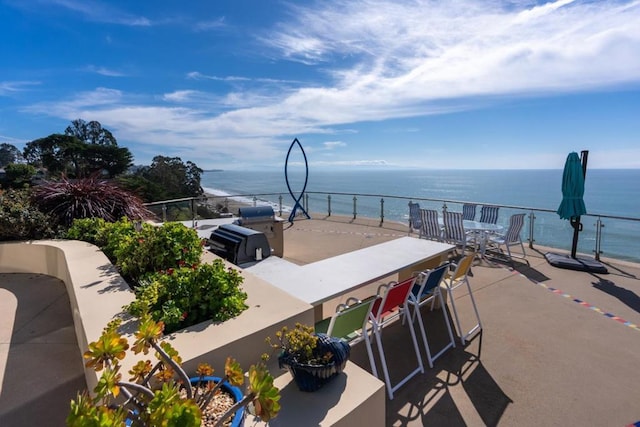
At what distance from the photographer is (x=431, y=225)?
247 inches

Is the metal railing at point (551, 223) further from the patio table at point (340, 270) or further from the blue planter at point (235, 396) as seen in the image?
the blue planter at point (235, 396)

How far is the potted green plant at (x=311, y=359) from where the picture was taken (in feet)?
4.52

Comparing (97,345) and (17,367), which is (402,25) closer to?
(97,345)

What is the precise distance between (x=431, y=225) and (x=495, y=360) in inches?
151

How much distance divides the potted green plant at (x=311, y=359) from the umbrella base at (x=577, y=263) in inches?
207

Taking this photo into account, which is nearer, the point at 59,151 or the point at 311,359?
the point at 311,359

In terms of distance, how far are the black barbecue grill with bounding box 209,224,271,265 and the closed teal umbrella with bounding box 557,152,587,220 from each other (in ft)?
17.3

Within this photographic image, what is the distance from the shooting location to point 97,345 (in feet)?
2.92

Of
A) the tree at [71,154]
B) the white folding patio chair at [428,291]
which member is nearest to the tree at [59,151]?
the tree at [71,154]

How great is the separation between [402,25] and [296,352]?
196 inches

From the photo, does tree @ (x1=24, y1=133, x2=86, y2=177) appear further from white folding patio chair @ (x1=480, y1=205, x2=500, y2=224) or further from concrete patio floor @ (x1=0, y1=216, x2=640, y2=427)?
white folding patio chair @ (x1=480, y1=205, x2=500, y2=224)

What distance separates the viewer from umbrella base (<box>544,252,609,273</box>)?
4.83 m

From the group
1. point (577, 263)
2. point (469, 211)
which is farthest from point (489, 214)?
point (577, 263)

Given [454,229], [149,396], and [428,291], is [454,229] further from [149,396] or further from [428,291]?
[149,396]
